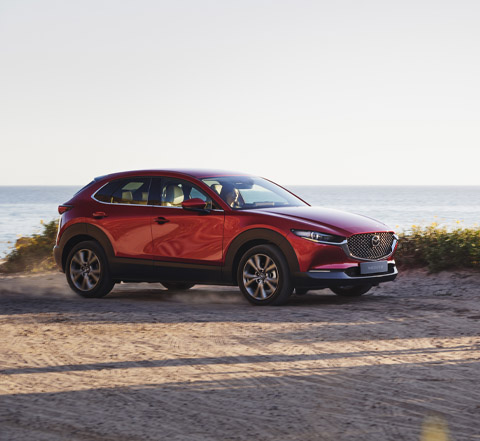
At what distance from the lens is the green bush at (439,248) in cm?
1279

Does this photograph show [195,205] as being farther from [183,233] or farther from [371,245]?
[371,245]

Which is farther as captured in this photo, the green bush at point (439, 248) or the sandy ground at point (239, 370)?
the green bush at point (439, 248)

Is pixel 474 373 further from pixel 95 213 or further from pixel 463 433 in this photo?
pixel 95 213

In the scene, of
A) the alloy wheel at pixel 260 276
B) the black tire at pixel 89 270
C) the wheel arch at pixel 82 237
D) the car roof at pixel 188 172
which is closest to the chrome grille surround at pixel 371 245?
the alloy wheel at pixel 260 276

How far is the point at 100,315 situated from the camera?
31.6 ft

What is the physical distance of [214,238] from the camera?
34.3 feet

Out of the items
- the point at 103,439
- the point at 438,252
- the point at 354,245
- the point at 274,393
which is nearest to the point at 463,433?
the point at 274,393

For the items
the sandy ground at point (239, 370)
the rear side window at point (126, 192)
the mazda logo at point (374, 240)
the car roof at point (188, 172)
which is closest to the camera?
the sandy ground at point (239, 370)

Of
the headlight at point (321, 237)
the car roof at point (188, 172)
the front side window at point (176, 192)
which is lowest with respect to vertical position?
the headlight at point (321, 237)

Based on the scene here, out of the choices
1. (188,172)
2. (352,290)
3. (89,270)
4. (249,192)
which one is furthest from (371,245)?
(89,270)

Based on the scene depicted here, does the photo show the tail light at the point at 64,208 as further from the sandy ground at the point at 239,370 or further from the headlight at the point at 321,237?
the headlight at the point at 321,237

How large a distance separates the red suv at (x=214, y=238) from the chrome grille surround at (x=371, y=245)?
0.5 inches

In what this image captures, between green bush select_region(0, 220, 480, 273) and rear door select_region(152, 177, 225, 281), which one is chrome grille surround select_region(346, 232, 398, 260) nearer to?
rear door select_region(152, 177, 225, 281)

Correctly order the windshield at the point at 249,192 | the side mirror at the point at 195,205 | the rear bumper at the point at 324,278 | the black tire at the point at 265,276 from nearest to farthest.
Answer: the rear bumper at the point at 324,278 < the black tire at the point at 265,276 < the side mirror at the point at 195,205 < the windshield at the point at 249,192
